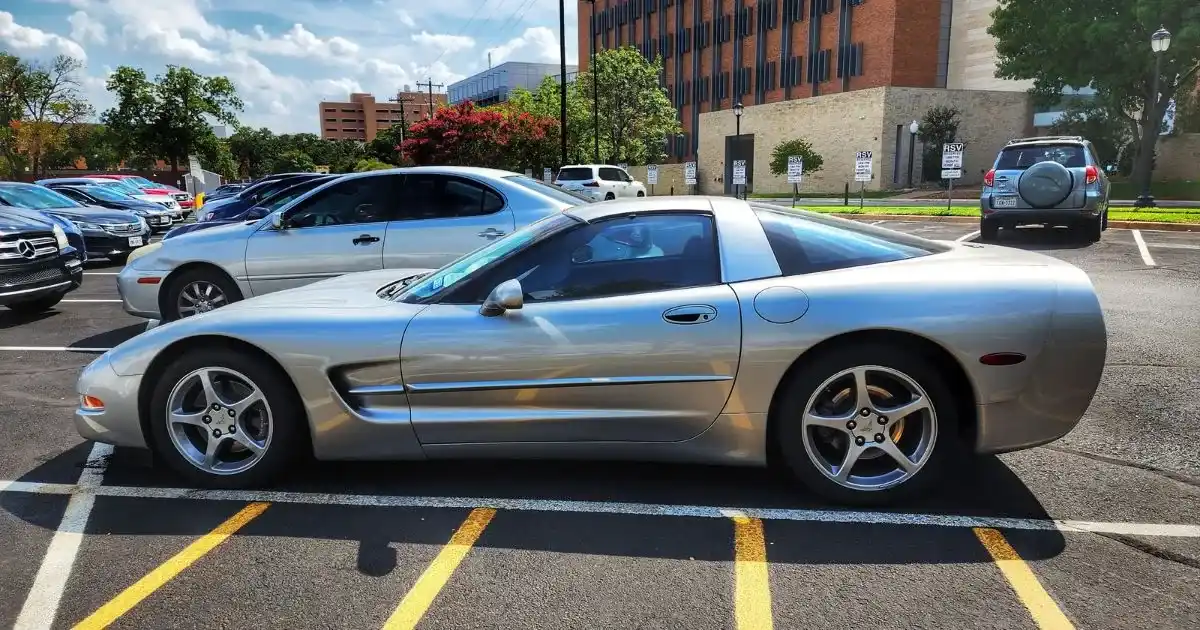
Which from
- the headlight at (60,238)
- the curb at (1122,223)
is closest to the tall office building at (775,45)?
the curb at (1122,223)

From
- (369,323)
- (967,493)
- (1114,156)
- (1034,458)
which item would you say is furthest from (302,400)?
(1114,156)

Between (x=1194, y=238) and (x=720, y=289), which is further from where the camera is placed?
(x=1194, y=238)

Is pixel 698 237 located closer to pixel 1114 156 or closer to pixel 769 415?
pixel 769 415

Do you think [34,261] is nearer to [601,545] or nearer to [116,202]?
[601,545]

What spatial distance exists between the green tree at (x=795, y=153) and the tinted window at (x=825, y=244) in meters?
38.9

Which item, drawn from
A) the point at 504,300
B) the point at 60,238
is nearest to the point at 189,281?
the point at 60,238

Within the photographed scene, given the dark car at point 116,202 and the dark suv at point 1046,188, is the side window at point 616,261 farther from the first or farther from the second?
the dark car at point 116,202

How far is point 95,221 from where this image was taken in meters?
13.3

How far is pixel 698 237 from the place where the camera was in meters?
3.33

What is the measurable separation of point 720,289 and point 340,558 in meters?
1.84

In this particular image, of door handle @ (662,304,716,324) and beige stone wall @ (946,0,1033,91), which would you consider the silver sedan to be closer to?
door handle @ (662,304,716,324)

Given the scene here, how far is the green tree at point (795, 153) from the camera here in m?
41.0

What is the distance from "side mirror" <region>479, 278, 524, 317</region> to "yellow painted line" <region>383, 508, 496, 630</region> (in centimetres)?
86

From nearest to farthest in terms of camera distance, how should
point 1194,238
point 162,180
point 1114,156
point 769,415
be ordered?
point 769,415, point 1194,238, point 1114,156, point 162,180
